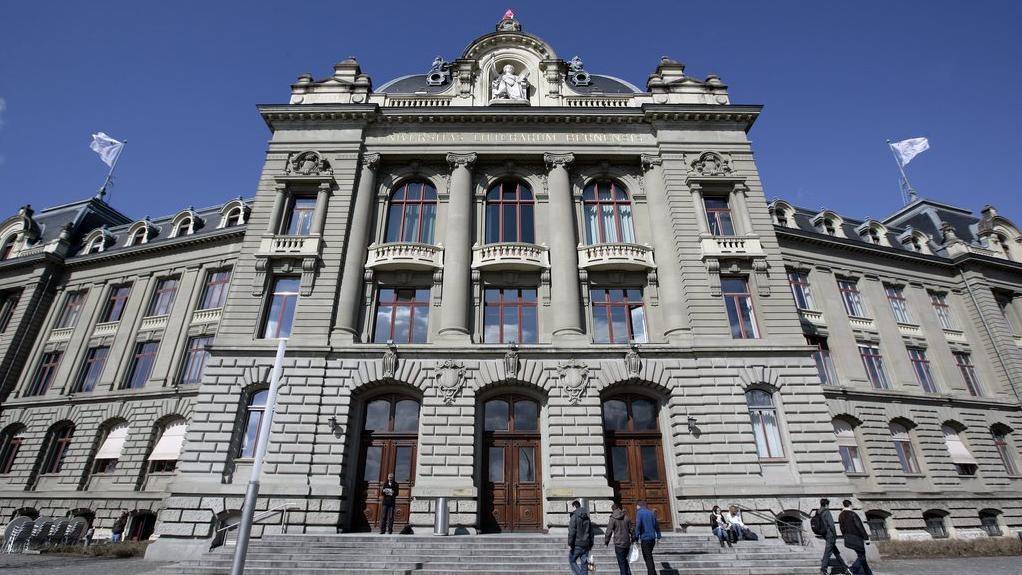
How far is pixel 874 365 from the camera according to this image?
30797 millimetres

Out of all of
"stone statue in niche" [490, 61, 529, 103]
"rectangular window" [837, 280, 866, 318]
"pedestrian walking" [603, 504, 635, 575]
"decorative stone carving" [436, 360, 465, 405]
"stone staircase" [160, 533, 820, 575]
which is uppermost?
"stone statue in niche" [490, 61, 529, 103]

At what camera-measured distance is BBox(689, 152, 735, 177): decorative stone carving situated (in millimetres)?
25266

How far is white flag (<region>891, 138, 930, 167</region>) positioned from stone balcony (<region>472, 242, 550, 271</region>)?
3733cm

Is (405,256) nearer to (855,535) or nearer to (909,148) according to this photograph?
(855,535)

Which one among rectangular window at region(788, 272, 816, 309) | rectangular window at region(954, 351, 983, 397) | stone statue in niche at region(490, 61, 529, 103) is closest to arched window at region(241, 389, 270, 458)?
stone statue in niche at region(490, 61, 529, 103)

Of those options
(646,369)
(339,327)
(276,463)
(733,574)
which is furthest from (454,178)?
(733,574)

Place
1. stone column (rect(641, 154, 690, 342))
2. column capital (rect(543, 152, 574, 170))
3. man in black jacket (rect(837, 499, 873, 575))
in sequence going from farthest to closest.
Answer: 1. column capital (rect(543, 152, 574, 170))
2. stone column (rect(641, 154, 690, 342))
3. man in black jacket (rect(837, 499, 873, 575))

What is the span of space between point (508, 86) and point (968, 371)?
33093 mm

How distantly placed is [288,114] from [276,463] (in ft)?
54.4

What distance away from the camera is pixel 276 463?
1888 centimetres

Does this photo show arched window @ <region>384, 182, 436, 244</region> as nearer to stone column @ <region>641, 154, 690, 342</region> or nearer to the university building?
the university building

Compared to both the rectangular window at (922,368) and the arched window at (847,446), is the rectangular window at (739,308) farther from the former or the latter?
the rectangular window at (922,368)

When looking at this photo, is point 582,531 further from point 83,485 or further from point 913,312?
point 913,312

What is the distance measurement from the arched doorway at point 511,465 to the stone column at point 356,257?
6522mm
